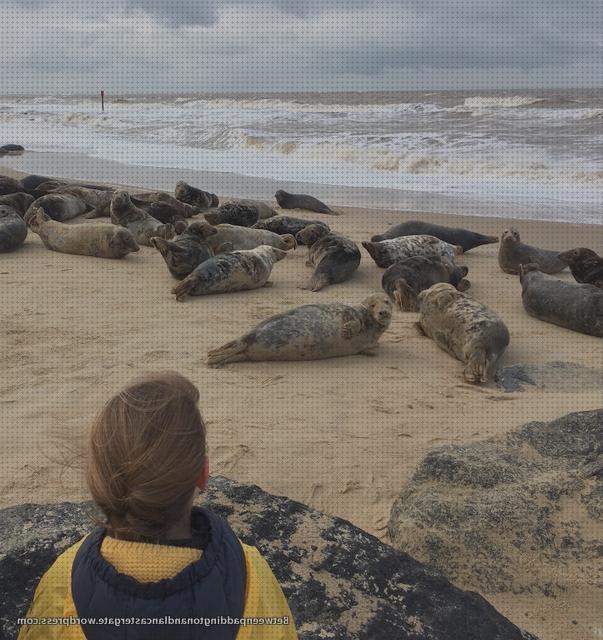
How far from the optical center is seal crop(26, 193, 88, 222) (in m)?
9.84

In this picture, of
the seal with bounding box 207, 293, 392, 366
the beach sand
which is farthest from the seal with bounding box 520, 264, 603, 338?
the seal with bounding box 207, 293, 392, 366

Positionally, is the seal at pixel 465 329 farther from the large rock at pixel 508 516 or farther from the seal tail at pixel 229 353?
the large rock at pixel 508 516

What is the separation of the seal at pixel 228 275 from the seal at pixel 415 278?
1197 millimetres

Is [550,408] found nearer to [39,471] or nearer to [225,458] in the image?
[225,458]

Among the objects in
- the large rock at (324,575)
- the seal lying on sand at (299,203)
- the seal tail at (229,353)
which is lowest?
the seal tail at (229,353)

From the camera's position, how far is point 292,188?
1450 centimetres

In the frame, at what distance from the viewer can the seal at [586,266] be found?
7219 millimetres

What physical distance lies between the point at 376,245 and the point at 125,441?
6.91 m

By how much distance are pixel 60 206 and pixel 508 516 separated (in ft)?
28.2

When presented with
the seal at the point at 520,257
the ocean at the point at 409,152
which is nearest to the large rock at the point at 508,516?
the seal at the point at 520,257

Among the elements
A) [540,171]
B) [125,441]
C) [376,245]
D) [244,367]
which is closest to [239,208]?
[376,245]

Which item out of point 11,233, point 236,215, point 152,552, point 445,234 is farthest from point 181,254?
point 152,552

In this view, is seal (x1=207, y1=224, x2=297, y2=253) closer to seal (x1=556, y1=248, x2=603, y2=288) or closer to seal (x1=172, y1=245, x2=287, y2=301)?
seal (x1=172, y1=245, x2=287, y2=301)

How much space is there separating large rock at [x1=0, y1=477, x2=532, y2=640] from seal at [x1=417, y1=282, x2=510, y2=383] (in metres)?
2.79
